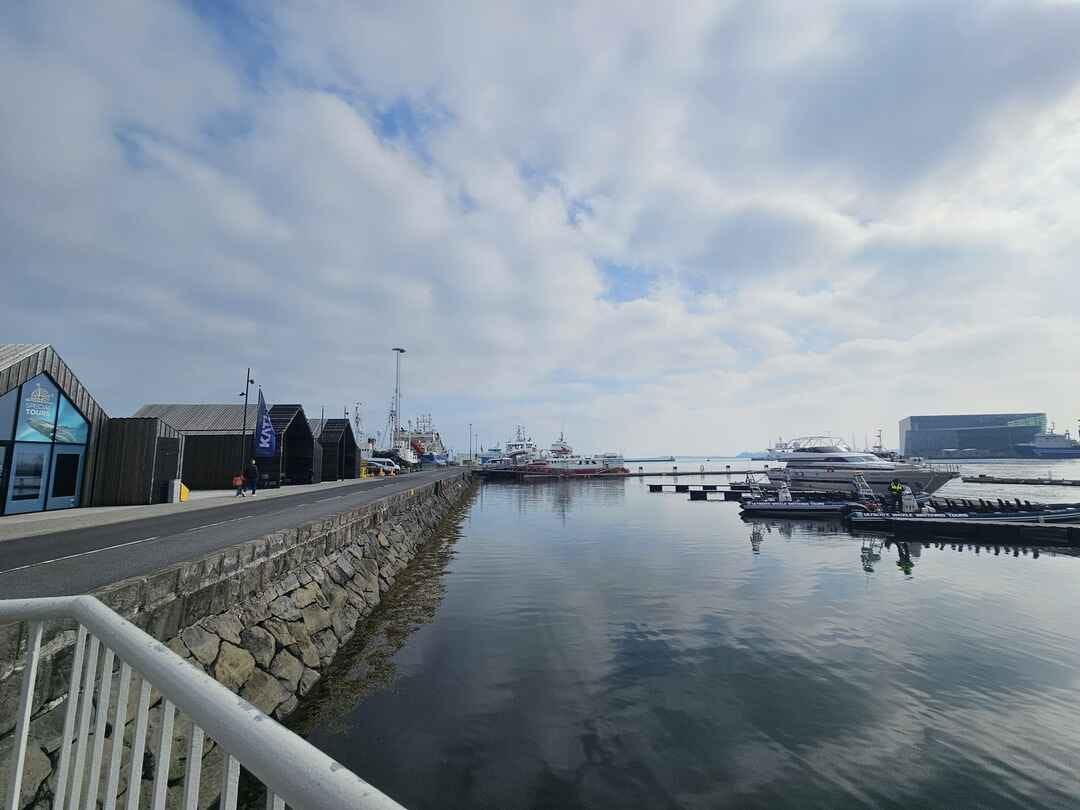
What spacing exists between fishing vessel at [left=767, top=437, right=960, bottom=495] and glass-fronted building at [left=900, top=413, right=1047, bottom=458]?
530 ft

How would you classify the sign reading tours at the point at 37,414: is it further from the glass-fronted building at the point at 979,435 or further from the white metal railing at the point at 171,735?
the glass-fronted building at the point at 979,435

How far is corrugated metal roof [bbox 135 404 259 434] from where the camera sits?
112ft

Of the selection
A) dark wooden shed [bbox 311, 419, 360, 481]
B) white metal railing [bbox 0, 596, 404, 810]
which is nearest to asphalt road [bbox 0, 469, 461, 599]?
white metal railing [bbox 0, 596, 404, 810]

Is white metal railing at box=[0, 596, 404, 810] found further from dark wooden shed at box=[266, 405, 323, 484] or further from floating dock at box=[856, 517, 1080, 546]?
floating dock at box=[856, 517, 1080, 546]

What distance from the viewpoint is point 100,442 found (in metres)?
20.5

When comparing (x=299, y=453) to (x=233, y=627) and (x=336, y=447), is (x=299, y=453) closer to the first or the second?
(x=336, y=447)

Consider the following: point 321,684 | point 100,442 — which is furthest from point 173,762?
point 100,442

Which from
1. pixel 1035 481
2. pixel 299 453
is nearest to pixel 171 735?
pixel 299 453

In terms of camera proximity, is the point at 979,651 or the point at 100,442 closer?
the point at 979,651

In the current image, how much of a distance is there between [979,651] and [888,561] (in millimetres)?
12556

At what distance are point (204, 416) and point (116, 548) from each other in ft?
92.3

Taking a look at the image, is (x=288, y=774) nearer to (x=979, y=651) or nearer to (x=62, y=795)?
(x=62, y=795)

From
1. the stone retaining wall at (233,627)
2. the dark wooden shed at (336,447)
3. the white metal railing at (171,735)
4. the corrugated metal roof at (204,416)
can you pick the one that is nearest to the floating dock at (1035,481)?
the dark wooden shed at (336,447)

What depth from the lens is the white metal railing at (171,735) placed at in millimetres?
1286
